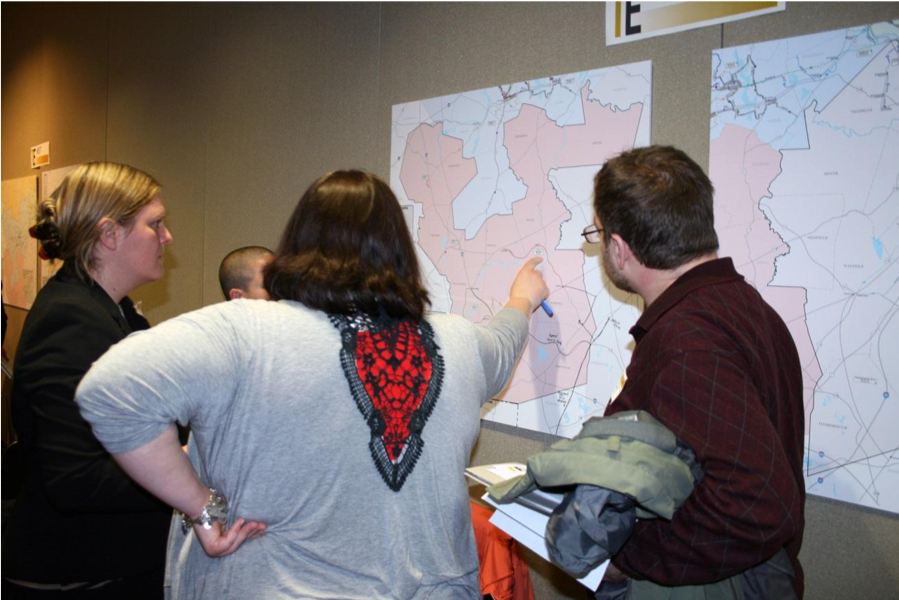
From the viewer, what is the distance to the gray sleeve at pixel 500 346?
3.71 feet

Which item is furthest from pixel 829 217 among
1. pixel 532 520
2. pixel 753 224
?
pixel 532 520

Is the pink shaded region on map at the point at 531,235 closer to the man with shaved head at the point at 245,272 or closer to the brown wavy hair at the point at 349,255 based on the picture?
the man with shaved head at the point at 245,272

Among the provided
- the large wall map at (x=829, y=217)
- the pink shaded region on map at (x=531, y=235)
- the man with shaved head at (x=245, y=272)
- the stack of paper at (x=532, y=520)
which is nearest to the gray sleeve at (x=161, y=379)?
the stack of paper at (x=532, y=520)

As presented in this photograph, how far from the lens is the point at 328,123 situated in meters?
2.55

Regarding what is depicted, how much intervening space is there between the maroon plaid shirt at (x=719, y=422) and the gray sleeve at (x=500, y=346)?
0.76ft

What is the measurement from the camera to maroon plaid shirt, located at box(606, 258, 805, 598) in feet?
3.07

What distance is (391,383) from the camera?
96 cm

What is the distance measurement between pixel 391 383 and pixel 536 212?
3.59ft

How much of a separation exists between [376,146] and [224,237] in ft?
3.57

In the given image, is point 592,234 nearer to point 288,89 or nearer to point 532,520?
point 532,520

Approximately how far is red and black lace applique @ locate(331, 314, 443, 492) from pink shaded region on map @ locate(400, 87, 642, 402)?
3.03 ft

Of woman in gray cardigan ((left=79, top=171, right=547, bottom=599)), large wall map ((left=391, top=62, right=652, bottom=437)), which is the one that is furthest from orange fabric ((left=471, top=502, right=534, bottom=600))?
woman in gray cardigan ((left=79, top=171, right=547, bottom=599))

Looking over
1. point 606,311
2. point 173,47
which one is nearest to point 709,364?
point 606,311

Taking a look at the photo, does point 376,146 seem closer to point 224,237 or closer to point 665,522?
point 224,237
